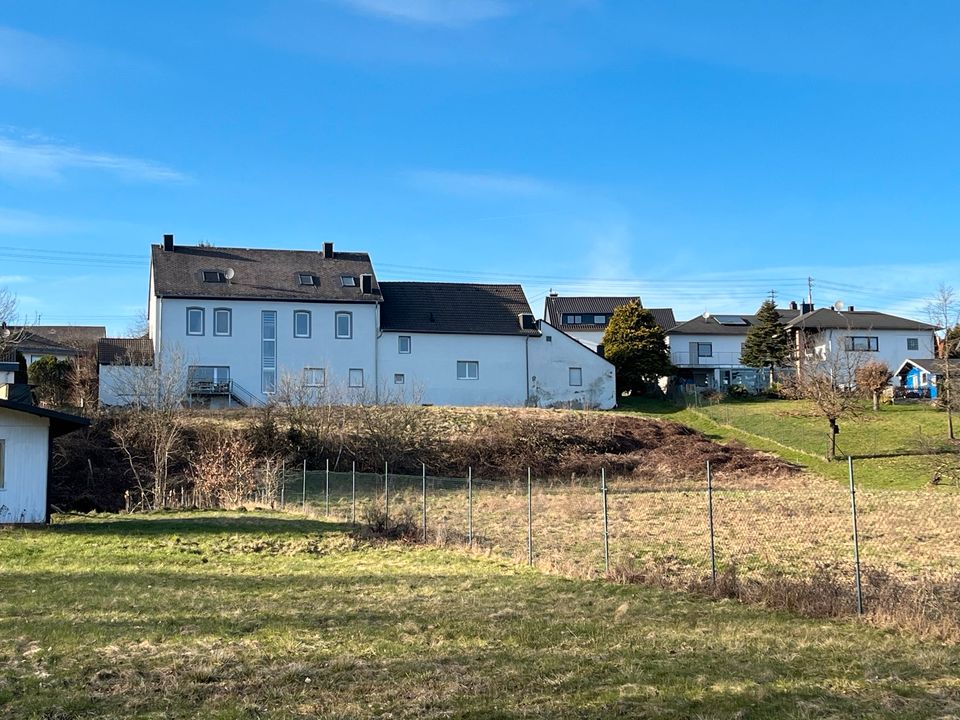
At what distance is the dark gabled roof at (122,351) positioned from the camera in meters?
46.0

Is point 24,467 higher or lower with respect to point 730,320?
lower

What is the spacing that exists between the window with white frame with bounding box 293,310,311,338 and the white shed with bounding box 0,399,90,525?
29331 millimetres

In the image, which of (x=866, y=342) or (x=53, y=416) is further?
(x=866, y=342)

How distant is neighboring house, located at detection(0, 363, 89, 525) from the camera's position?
21.6 metres

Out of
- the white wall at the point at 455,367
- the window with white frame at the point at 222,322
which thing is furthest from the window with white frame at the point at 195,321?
the white wall at the point at 455,367

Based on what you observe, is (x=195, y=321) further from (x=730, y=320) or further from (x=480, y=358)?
(x=730, y=320)

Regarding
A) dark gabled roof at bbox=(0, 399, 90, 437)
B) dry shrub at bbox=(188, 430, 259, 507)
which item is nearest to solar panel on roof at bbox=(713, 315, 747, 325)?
dry shrub at bbox=(188, 430, 259, 507)

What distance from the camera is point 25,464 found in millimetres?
21812

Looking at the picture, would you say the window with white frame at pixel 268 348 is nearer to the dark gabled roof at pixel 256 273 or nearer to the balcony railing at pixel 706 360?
the dark gabled roof at pixel 256 273

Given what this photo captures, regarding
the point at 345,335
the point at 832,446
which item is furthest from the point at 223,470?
the point at 832,446

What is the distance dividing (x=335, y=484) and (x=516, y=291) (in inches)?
1141

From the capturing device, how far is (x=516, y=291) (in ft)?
194

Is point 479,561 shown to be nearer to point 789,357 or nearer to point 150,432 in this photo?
point 150,432

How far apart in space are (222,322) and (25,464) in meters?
28.9
